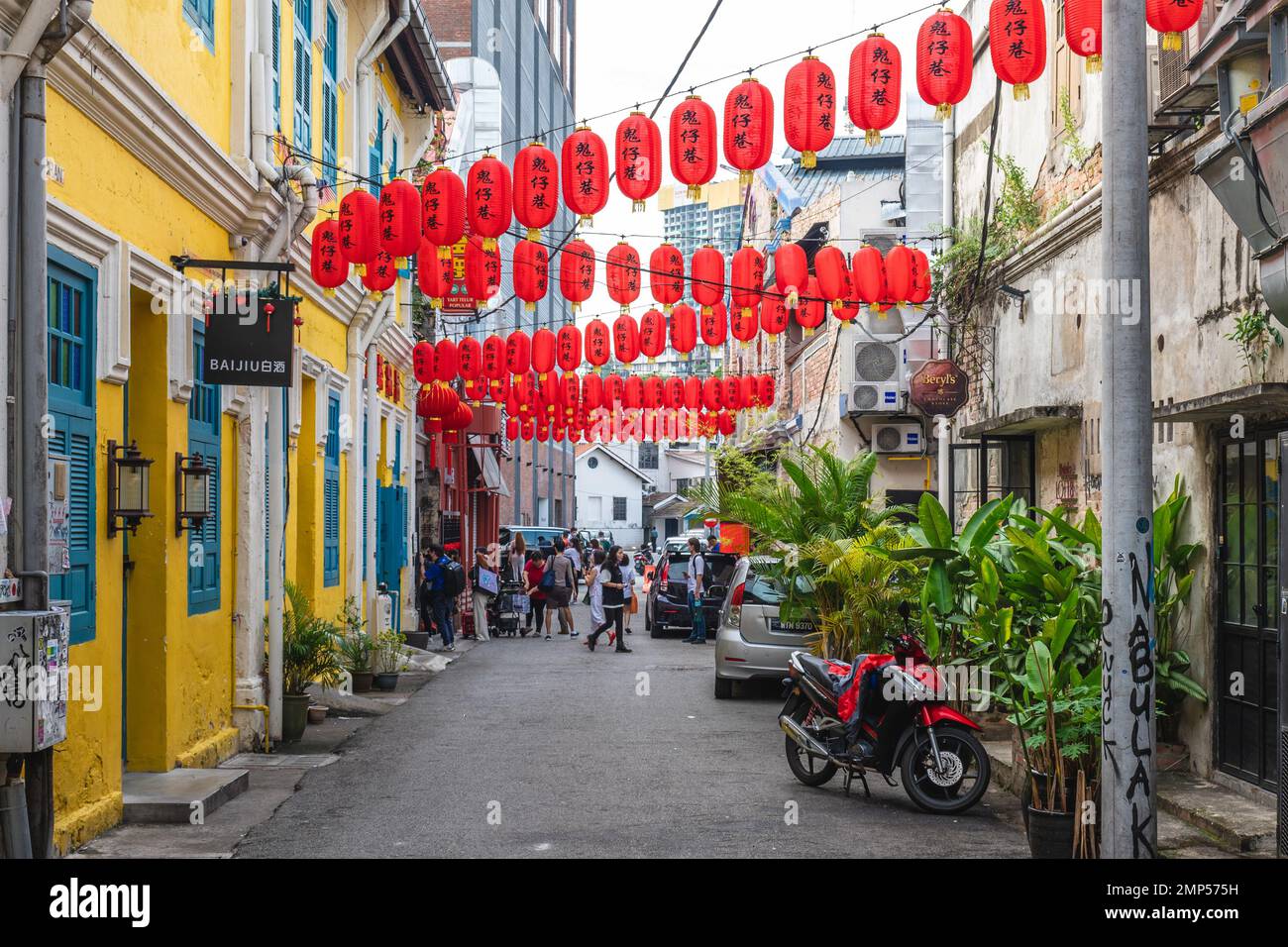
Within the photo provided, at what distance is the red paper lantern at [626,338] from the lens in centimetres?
2291

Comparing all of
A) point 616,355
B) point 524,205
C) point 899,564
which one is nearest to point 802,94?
point 524,205

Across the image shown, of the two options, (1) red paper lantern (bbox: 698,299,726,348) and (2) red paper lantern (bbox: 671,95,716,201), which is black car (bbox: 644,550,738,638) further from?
(2) red paper lantern (bbox: 671,95,716,201)

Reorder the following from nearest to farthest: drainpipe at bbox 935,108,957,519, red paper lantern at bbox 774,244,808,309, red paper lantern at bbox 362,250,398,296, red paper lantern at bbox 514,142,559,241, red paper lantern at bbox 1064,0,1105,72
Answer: red paper lantern at bbox 1064,0,1105,72 → red paper lantern at bbox 514,142,559,241 → red paper lantern at bbox 362,250,398,296 → red paper lantern at bbox 774,244,808,309 → drainpipe at bbox 935,108,957,519

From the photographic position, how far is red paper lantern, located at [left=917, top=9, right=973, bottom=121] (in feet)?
38.4

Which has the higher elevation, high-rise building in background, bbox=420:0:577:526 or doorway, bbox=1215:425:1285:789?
high-rise building in background, bbox=420:0:577:526

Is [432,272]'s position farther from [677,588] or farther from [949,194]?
[677,588]

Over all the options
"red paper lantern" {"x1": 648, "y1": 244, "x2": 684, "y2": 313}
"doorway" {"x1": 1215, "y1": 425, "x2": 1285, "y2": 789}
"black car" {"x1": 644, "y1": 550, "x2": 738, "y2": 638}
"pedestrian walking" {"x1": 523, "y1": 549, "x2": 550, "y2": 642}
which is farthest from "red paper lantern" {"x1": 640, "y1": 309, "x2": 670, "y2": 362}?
"doorway" {"x1": 1215, "y1": 425, "x2": 1285, "y2": 789}

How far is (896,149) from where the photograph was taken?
44.8m

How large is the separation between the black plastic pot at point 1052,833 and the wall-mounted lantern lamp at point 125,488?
19.7 ft

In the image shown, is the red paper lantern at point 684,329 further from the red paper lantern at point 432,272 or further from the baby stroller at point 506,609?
the baby stroller at point 506,609

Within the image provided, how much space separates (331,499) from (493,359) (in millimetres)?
7736

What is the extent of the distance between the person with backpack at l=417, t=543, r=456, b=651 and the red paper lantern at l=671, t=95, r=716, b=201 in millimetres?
11651

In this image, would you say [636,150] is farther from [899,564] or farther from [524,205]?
[899,564]

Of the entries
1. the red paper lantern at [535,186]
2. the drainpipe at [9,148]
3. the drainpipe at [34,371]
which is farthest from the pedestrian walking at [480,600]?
the drainpipe at [9,148]
